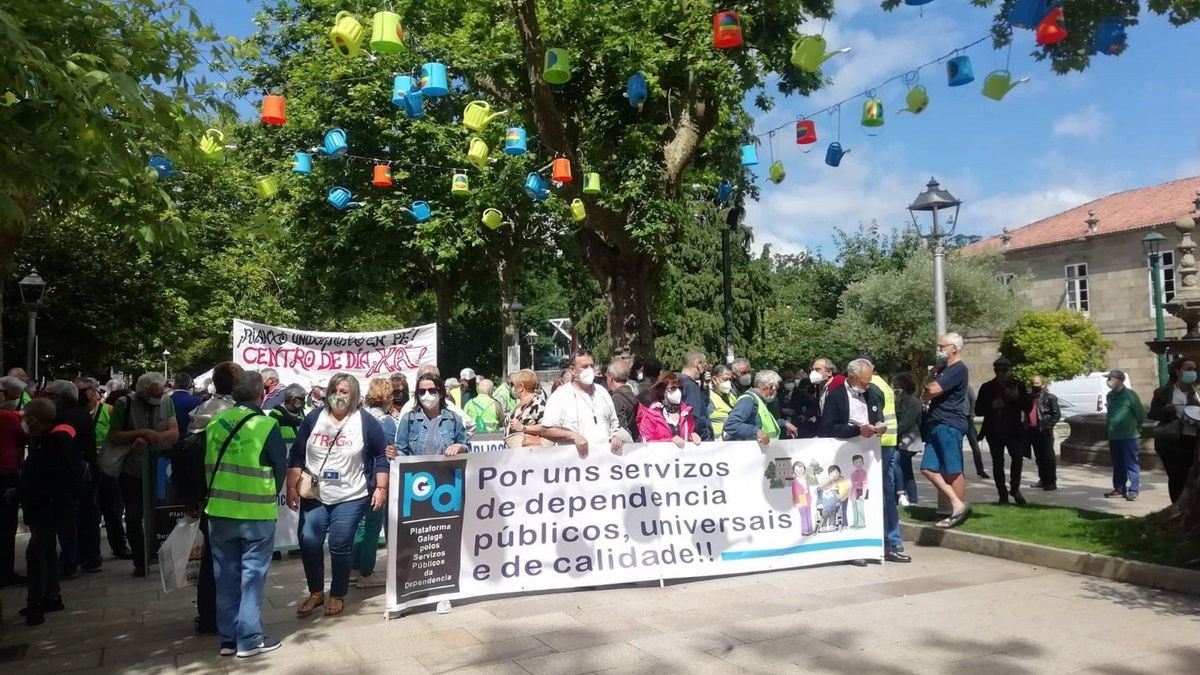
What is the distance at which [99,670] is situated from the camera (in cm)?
549

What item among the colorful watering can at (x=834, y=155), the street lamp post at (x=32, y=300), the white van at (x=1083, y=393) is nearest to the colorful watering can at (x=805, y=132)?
the colorful watering can at (x=834, y=155)

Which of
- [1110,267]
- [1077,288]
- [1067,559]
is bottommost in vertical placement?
[1067,559]

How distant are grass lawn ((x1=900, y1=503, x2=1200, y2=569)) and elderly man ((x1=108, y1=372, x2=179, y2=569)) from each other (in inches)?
290

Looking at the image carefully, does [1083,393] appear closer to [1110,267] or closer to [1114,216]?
[1110,267]

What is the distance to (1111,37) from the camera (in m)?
7.48

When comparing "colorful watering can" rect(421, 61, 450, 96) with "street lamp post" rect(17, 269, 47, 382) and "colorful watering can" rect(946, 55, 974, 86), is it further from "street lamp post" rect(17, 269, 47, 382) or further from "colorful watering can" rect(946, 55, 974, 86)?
"street lamp post" rect(17, 269, 47, 382)

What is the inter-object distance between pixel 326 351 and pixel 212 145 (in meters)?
4.22

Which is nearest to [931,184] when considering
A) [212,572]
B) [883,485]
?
[883,485]

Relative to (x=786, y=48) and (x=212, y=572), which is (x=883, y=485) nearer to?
(x=212, y=572)

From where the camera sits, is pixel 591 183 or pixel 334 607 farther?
pixel 591 183

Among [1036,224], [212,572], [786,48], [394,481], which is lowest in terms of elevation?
[212,572]

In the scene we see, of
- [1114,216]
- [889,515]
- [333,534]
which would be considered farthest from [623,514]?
[1114,216]

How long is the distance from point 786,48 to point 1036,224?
142ft

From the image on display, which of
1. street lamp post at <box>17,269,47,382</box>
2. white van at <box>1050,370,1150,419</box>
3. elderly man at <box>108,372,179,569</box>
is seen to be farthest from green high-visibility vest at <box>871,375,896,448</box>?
white van at <box>1050,370,1150,419</box>
